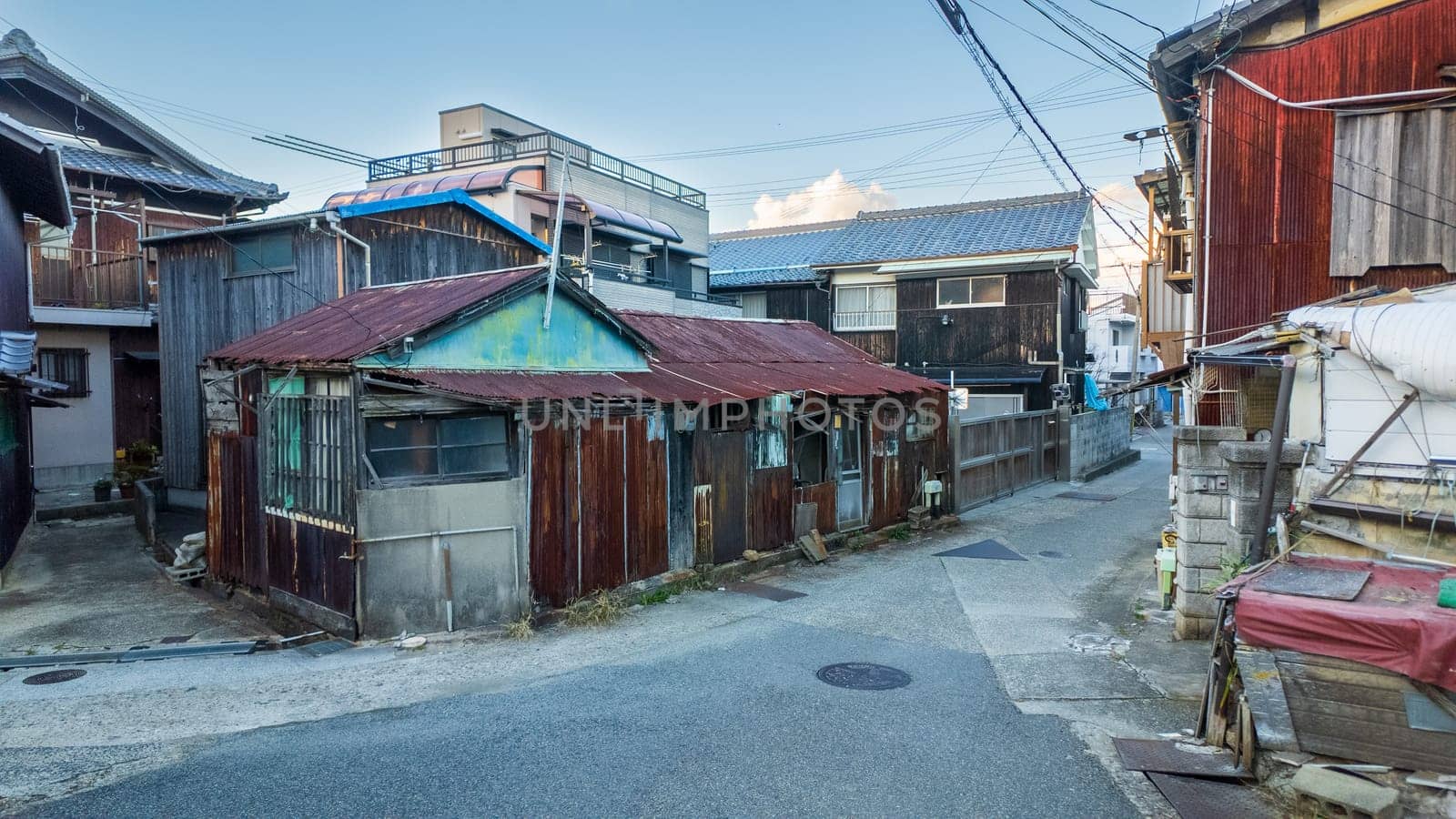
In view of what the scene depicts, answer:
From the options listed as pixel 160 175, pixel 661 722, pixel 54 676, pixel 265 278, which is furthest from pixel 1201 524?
pixel 160 175

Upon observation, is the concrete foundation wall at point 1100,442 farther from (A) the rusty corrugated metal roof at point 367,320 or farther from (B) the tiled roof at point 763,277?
(A) the rusty corrugated metal roof at point 367,320

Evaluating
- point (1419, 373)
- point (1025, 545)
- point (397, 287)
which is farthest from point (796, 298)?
point (1419, 373)

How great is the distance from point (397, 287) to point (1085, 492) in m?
17.9

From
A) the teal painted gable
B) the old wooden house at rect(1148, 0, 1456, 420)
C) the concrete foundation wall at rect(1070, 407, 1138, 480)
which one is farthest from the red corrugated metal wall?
the concrete foundation wall at rect(1070, 407, 1138, 480)

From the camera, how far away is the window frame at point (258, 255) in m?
15.7

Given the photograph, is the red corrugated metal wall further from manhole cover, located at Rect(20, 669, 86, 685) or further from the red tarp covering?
manhole cover, located at Rect(20, 669, 86, 685)

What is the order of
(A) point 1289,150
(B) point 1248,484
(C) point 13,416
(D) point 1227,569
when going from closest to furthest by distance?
(B) point 1248,484, (D) point 1227,569, (A) point 1289,150, (C) point 13,416

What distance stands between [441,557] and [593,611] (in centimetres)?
194

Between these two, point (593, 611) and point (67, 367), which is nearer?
point (593, 611)

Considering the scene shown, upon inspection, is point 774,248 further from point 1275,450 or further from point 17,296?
point 1275,450

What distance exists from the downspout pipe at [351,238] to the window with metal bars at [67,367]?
9624 millimetres

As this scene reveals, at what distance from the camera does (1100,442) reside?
26859mm

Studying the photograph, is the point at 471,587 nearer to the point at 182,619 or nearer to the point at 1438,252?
the point at 182,619

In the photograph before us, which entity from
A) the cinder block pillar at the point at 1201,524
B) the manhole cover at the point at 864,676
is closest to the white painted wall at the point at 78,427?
the manhole cover at the point at 864,676
